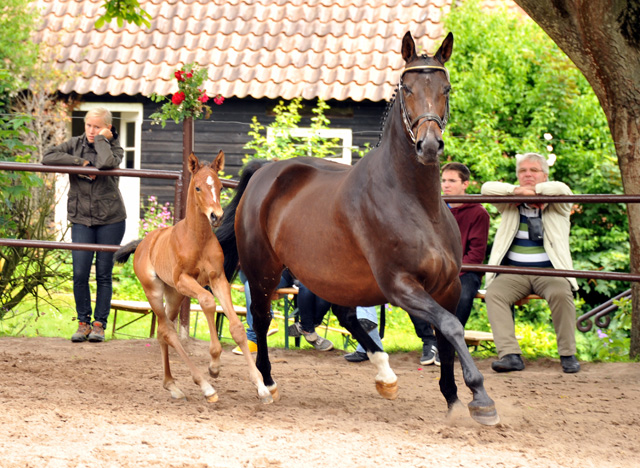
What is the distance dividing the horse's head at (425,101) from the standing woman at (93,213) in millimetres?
3370

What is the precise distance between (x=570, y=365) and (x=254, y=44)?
921 cm

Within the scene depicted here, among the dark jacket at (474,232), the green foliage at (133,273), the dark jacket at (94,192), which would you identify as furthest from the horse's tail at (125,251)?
the green foliage at (133,273)

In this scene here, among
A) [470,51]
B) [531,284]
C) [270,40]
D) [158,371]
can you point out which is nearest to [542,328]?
[531,284]

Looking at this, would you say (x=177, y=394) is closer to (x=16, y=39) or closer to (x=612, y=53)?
(x=612, y=53)

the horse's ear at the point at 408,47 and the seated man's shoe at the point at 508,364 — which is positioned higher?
the horse's ear at the point at 408,47

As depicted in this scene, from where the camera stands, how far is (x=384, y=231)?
13.9 ft

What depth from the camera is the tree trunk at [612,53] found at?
557 centimetres

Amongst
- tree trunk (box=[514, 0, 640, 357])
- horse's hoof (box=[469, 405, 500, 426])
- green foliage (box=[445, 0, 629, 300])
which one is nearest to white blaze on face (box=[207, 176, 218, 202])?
horse's hoof (box=[469, 405, 500, 426])

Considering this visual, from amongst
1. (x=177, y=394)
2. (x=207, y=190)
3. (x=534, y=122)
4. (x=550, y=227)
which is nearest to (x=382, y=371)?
(x=177, y=394)

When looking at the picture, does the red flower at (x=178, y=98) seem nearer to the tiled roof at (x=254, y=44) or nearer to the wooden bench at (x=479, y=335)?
the wooden bench at (x=479, y=335)

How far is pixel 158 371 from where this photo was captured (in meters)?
5.80

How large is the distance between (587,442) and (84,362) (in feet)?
12.0

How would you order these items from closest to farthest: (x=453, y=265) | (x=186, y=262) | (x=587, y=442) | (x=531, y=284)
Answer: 1. (x=587, y=442)
2. (x=453, y=265)
3. (x=186, y=262)
4. (x=531, y=284)

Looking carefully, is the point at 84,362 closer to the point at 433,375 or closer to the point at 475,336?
the point at 433,375
